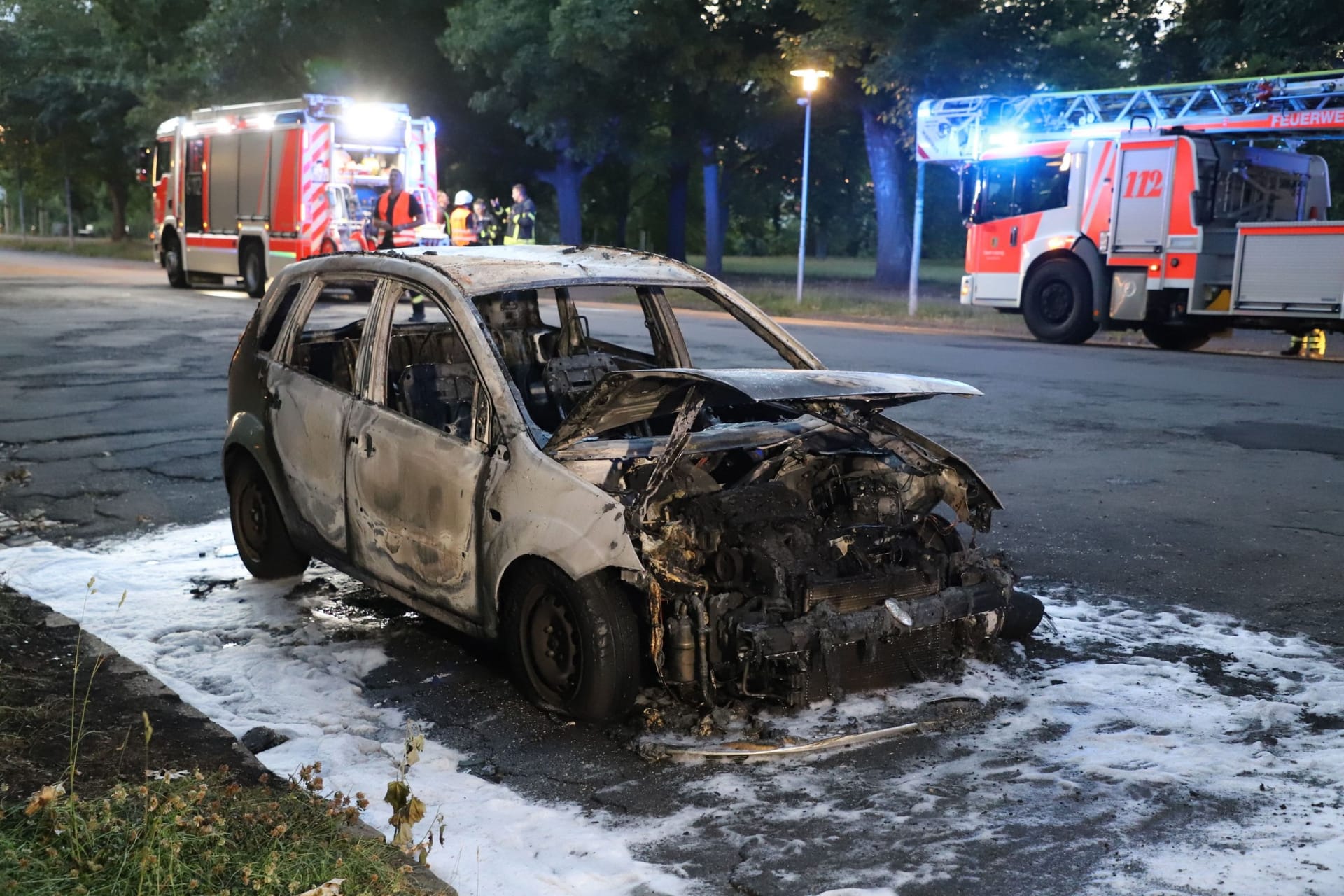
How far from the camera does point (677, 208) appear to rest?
44.1 metres

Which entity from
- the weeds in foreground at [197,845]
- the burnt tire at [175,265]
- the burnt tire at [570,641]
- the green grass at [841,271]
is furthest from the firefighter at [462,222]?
the weeds in foreground at [197,845]

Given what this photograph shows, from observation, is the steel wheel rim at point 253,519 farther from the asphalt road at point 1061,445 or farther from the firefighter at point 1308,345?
the firefighter at point 1308,345

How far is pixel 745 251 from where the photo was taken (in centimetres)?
8456

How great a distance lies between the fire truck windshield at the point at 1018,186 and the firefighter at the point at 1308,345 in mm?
3707

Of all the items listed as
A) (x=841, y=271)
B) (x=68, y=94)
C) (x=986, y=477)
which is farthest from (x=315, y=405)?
(x=68, y=94)

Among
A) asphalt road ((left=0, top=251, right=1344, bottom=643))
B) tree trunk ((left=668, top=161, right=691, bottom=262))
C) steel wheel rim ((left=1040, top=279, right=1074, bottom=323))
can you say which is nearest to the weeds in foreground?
asphalt road ((left=0, top=251, right=1344, bottom=643))

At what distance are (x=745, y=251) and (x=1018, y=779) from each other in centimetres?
8154

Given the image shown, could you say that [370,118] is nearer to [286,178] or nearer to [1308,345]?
[286,178]

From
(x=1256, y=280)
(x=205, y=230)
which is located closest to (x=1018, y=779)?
(x=1256, y=280)

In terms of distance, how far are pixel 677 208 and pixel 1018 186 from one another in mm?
24256

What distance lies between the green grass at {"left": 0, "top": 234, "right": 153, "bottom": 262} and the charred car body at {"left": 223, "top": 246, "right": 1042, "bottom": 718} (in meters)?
43.0

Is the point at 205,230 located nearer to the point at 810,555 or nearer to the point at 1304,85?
the point at 1304,85

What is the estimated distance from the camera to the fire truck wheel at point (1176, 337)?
63.9 feet

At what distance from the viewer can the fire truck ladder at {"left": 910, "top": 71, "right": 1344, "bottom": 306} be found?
17.8 metres
